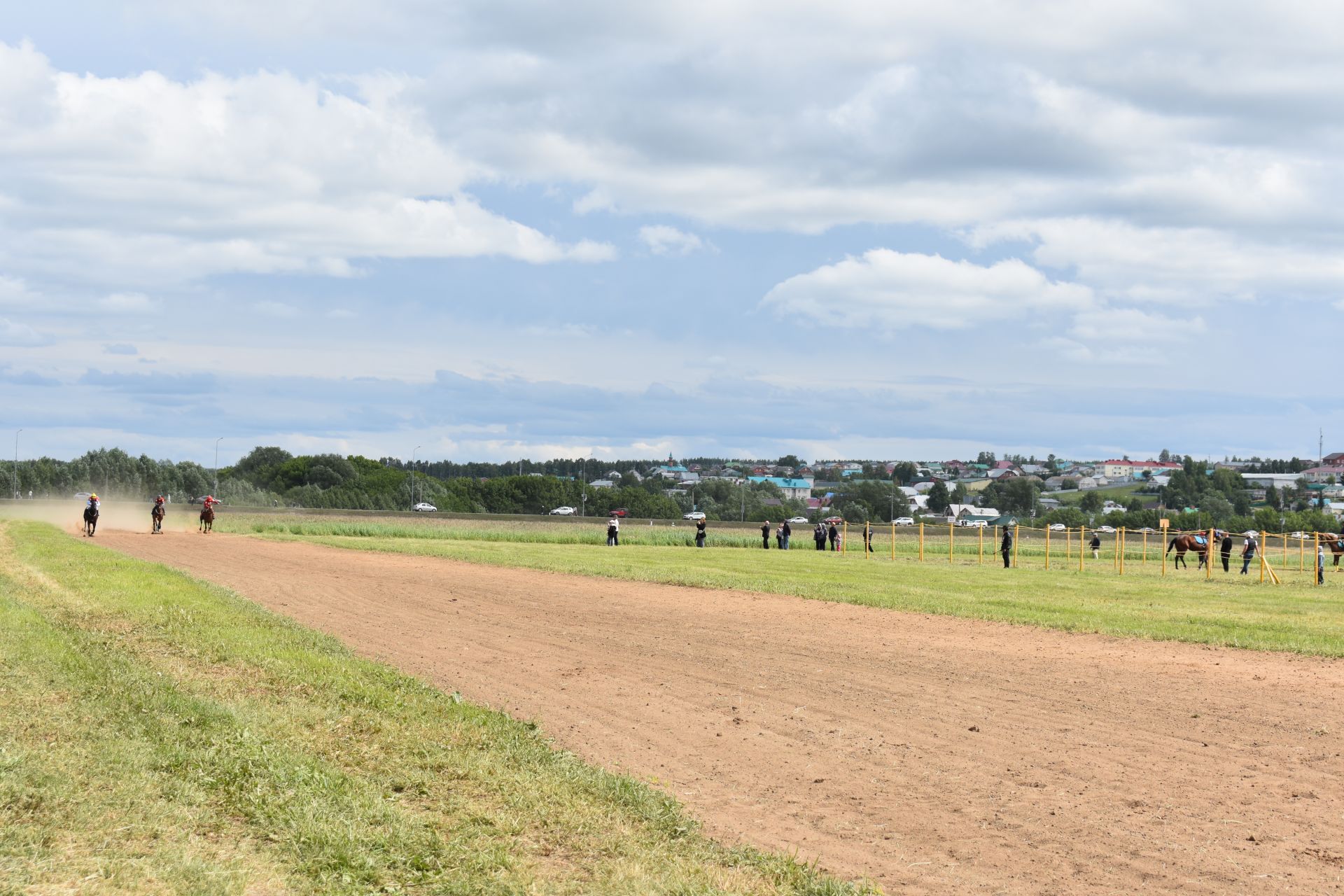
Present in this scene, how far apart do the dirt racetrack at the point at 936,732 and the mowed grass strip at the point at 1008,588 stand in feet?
6.10

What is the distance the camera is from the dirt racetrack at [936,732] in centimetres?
874

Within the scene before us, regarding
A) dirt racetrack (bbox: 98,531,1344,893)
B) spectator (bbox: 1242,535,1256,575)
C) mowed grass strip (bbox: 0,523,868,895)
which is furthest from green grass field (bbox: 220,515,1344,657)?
mowed grass strip (bbox: 0,523,868,895)

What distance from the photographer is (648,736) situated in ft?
39.9

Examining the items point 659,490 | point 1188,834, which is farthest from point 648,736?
point 659,490

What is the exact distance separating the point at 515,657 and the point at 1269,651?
11.0 m

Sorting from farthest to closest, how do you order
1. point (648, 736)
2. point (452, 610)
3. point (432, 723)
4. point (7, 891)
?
1. point (452, 610)
2. point (648, 736)
3. point (432, 723)
4. point (7, 891)


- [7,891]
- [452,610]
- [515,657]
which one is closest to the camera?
[7,891]

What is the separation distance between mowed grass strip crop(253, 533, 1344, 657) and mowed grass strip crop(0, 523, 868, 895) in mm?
13288

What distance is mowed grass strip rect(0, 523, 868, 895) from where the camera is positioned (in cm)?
713

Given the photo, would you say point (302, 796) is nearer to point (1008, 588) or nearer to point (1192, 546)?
point (1008, 588)

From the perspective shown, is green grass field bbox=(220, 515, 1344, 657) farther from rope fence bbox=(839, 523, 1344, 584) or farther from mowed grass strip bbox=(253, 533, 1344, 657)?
rope fence bbox=(839, 523, 1344, 584)

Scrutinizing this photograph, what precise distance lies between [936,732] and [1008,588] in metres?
19.9

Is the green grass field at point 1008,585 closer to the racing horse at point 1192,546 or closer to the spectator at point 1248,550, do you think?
the spectator at point 1248,550

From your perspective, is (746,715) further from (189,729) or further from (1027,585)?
(1027,585)
